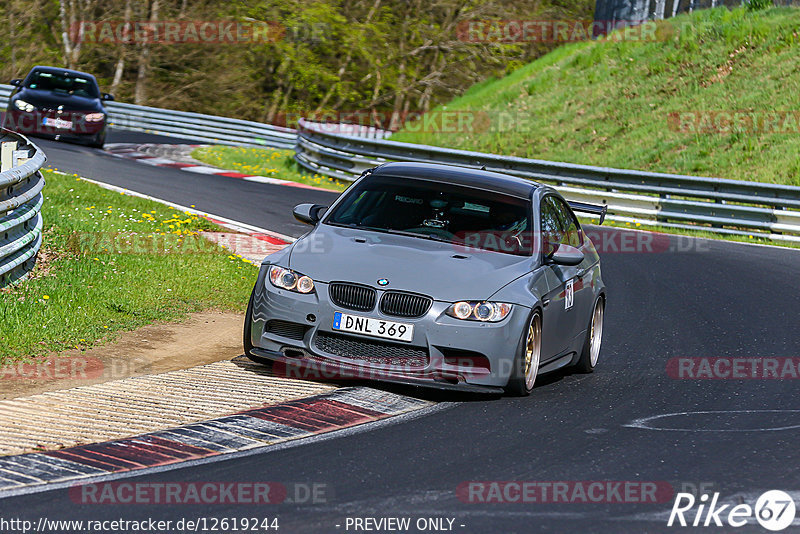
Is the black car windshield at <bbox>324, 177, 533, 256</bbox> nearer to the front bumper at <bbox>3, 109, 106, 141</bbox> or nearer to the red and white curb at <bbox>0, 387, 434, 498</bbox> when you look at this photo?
the red and white curb at <bbox>0, 387, 434, 498</bbox>

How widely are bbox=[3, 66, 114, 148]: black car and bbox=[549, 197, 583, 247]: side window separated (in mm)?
17558

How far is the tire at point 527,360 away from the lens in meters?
7.65

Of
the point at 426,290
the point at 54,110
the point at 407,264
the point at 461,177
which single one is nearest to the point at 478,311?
the point at 426,290

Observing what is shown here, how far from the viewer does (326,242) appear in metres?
8.28

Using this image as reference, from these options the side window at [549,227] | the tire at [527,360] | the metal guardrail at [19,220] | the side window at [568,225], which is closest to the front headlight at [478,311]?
the tire at [527,360]

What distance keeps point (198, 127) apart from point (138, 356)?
27.2 meters

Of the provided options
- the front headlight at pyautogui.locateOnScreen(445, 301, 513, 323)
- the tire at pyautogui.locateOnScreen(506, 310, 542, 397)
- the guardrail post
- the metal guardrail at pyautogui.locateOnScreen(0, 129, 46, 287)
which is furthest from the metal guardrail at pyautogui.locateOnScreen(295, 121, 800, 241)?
the front headlight at pyautogui.locateOnScreen(445, 301, 513, 323)

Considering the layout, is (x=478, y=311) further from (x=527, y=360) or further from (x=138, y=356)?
(x=138, y=356)

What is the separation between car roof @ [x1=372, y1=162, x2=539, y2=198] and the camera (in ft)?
29.3

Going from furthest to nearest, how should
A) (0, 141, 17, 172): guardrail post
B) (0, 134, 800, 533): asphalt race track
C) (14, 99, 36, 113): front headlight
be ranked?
(14, 99, 36, 113): front headlight → (0, 141, 17, 172): guardrail post → (0, 134, 800, 533): asphalt race track

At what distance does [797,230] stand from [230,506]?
1646cm

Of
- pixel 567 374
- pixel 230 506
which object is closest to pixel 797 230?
pixel 567 374

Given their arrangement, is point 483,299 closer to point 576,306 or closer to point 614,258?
point 576,306

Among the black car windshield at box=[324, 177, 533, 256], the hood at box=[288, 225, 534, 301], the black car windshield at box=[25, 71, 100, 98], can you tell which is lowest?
the black car windshield at box=[25, 71, 100, 98]
